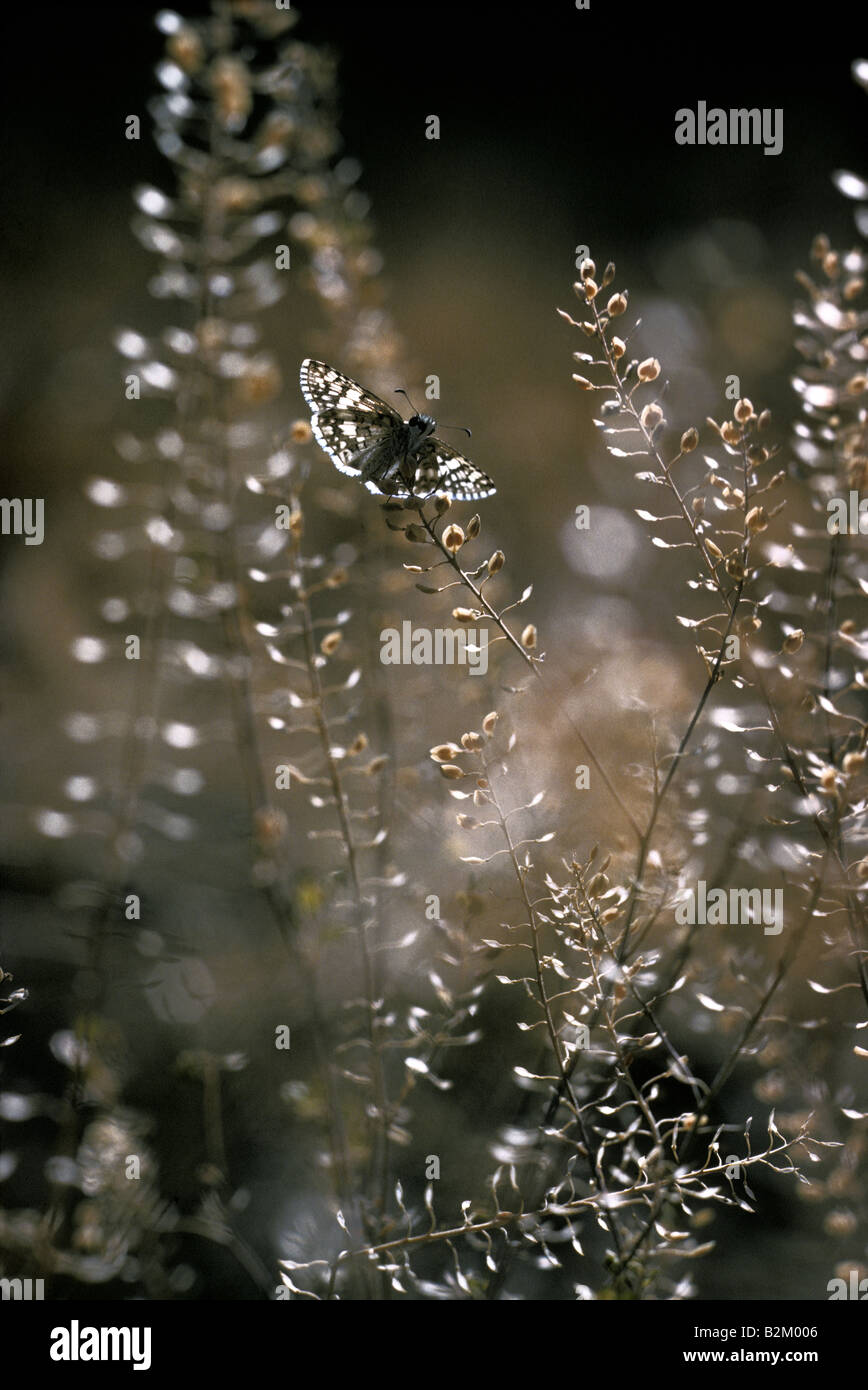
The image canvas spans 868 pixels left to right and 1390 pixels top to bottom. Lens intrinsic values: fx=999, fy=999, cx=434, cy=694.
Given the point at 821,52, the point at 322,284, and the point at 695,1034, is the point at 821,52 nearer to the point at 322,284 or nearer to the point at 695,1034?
the point at 322,284

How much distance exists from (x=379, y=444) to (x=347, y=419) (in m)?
0.03

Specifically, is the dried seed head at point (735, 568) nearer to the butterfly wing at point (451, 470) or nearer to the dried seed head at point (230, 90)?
the butterfly wing at point (451, 470)

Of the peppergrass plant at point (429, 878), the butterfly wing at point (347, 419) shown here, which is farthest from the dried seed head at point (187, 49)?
the butterfly wing at point (347, 419)

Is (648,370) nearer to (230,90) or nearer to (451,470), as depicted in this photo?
(451,470)

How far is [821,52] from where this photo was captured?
695 mm

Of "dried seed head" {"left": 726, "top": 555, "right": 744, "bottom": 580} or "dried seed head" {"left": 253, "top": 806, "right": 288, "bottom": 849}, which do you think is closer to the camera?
"dried seed head" {"left": 726, "top": 555, "right": 744, "bottom": 580}

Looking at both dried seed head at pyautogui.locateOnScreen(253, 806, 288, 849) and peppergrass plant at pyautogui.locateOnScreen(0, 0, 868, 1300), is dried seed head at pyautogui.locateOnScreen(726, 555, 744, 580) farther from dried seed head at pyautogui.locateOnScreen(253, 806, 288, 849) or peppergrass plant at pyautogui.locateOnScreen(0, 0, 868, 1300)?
dried seed head at pyautogui.locateOnScreen(253, 806, 288, 849)

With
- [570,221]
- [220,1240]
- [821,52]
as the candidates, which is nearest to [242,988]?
[220,1240]

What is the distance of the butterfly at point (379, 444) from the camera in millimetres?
495

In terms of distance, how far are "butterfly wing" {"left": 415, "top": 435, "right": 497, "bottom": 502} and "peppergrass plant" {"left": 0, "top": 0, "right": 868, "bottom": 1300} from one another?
0.01 meters

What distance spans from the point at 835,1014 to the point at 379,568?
42 cm

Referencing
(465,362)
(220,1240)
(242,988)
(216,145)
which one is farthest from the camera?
(465,362)

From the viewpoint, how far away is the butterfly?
495mm

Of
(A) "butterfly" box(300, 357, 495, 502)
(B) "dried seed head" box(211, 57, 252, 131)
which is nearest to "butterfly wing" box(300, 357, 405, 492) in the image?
(A) "butterfly" box(300, 357, 495, 502)
